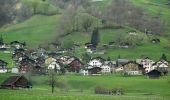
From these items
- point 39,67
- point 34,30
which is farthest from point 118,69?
point 34,30

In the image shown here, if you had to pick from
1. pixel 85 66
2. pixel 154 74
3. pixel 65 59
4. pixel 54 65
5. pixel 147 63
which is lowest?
pixel 154 74

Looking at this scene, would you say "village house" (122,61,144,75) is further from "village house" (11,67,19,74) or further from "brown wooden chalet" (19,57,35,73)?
"village house" (11,67,19,74)

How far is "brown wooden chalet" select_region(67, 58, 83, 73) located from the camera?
12131 cm

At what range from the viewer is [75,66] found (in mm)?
121750

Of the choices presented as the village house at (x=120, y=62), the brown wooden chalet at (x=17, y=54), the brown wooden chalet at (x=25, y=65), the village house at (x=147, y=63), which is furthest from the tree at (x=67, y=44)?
the brown wooden chalet at (x=25, y=65)

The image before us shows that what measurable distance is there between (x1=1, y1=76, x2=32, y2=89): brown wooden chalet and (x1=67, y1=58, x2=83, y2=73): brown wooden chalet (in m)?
31.9

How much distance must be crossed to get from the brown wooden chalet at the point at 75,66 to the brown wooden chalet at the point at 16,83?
1257 inches

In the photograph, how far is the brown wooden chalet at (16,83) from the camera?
8556cm

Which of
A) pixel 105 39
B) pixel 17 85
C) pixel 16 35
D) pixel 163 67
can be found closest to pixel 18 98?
pixel 17 85

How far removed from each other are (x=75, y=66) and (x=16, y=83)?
3541cm

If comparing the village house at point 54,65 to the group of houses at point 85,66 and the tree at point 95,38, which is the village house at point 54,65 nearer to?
the group of houses at point 85,66

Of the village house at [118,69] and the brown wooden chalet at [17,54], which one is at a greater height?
the brown wooden chalet at [17,54]

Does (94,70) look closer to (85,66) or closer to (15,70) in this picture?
(85,66)

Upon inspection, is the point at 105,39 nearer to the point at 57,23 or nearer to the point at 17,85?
the point at 57,23
